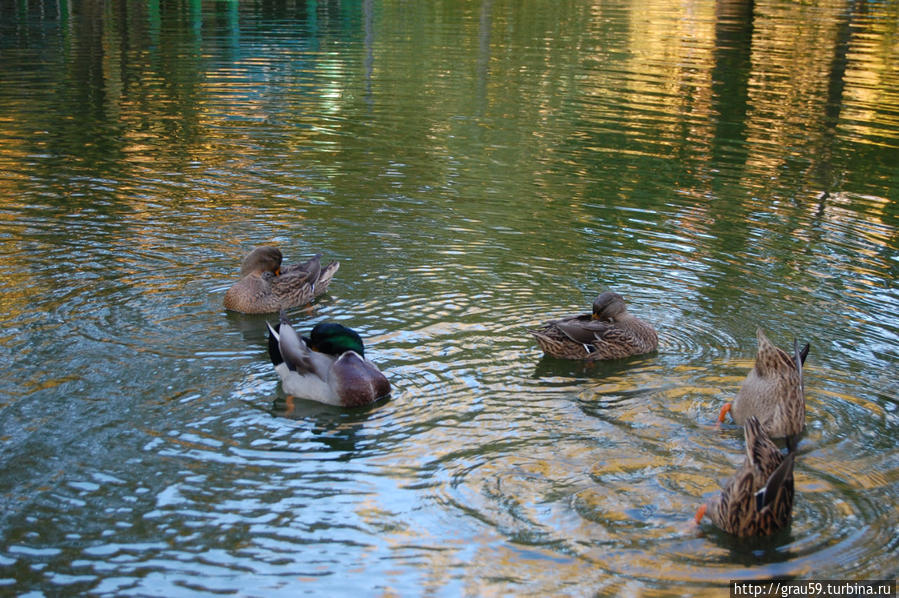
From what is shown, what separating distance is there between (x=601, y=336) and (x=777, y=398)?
6.54ft

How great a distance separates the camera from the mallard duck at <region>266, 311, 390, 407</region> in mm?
7941

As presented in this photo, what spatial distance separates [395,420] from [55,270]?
5.03 metres

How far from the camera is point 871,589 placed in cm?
565

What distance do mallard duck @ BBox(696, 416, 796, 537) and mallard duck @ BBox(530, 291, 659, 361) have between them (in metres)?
2.88

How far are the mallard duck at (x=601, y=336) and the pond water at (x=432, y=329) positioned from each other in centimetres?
16

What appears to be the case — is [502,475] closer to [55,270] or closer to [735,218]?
[55,270]

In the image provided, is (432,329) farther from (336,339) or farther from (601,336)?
(601,336)

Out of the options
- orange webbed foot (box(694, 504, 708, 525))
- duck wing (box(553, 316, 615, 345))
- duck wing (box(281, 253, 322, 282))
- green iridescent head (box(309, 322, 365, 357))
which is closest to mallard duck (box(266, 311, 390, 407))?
green iridescent head (box(309, 322, 365, 357))

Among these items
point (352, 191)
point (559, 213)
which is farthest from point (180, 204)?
point (559, 213)

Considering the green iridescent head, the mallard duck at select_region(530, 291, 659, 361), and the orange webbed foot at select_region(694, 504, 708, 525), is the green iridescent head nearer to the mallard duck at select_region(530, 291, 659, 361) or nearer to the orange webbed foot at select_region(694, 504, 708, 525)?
the mallard duck at select_region(530, 291, 659, 361)

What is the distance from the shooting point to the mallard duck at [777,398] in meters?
7.54

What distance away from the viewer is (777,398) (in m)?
7.55

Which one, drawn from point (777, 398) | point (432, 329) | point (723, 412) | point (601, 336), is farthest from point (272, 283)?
point (777, 398)

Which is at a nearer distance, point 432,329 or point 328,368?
point 328,368
